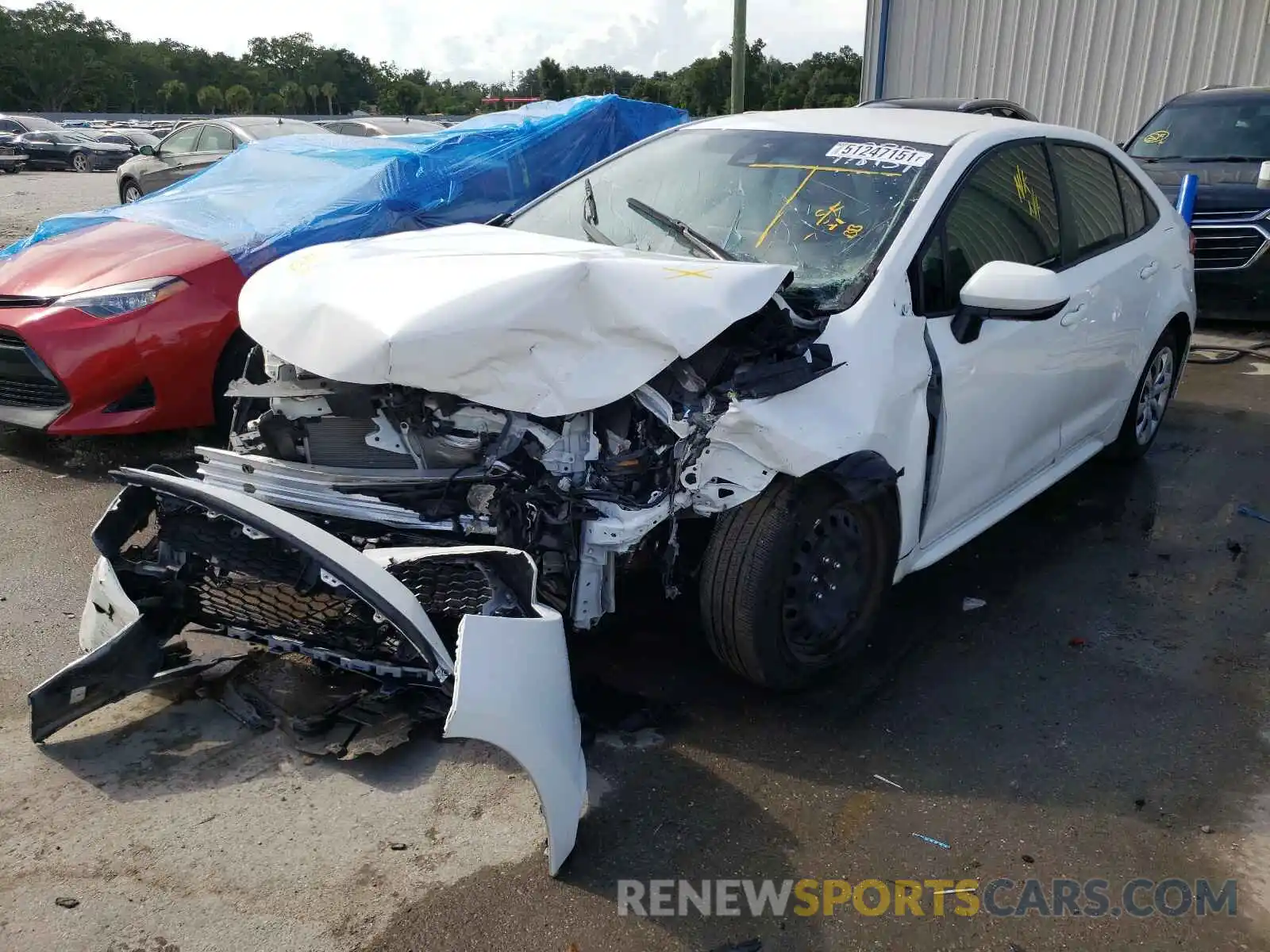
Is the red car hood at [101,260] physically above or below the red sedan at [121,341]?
above

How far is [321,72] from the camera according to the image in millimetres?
85000

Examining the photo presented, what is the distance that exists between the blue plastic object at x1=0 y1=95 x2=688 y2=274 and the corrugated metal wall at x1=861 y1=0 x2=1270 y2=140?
9.40 meters

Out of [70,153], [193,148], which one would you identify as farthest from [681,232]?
[70,153]

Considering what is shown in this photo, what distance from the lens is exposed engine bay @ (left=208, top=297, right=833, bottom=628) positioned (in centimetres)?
268

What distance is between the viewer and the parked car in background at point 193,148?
11820 millimetres

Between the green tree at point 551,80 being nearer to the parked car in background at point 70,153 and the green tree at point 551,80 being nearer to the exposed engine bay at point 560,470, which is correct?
the parked car in background at point 70,153

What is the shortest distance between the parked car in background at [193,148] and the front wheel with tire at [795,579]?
10.0 meters

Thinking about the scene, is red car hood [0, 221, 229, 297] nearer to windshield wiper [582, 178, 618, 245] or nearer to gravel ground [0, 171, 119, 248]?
windshield wiper [582, 178, 618, 245]

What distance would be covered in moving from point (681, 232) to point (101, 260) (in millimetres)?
3217

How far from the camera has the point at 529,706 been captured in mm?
2318

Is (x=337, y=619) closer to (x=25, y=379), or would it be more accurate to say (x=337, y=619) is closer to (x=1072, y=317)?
(x=1072, y=317)

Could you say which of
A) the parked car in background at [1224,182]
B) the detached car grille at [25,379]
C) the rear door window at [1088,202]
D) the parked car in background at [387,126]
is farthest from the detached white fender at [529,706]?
the parked car in background at [387,126]

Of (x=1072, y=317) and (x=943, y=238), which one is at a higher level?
(x=943, y=238)

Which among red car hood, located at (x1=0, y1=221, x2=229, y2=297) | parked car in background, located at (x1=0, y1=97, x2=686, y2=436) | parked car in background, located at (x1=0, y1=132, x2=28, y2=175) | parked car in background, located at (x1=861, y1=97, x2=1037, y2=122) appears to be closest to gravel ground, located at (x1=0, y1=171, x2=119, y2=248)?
parked car in background, located at (x1=0, y1=132, x2=28, y2=175)
